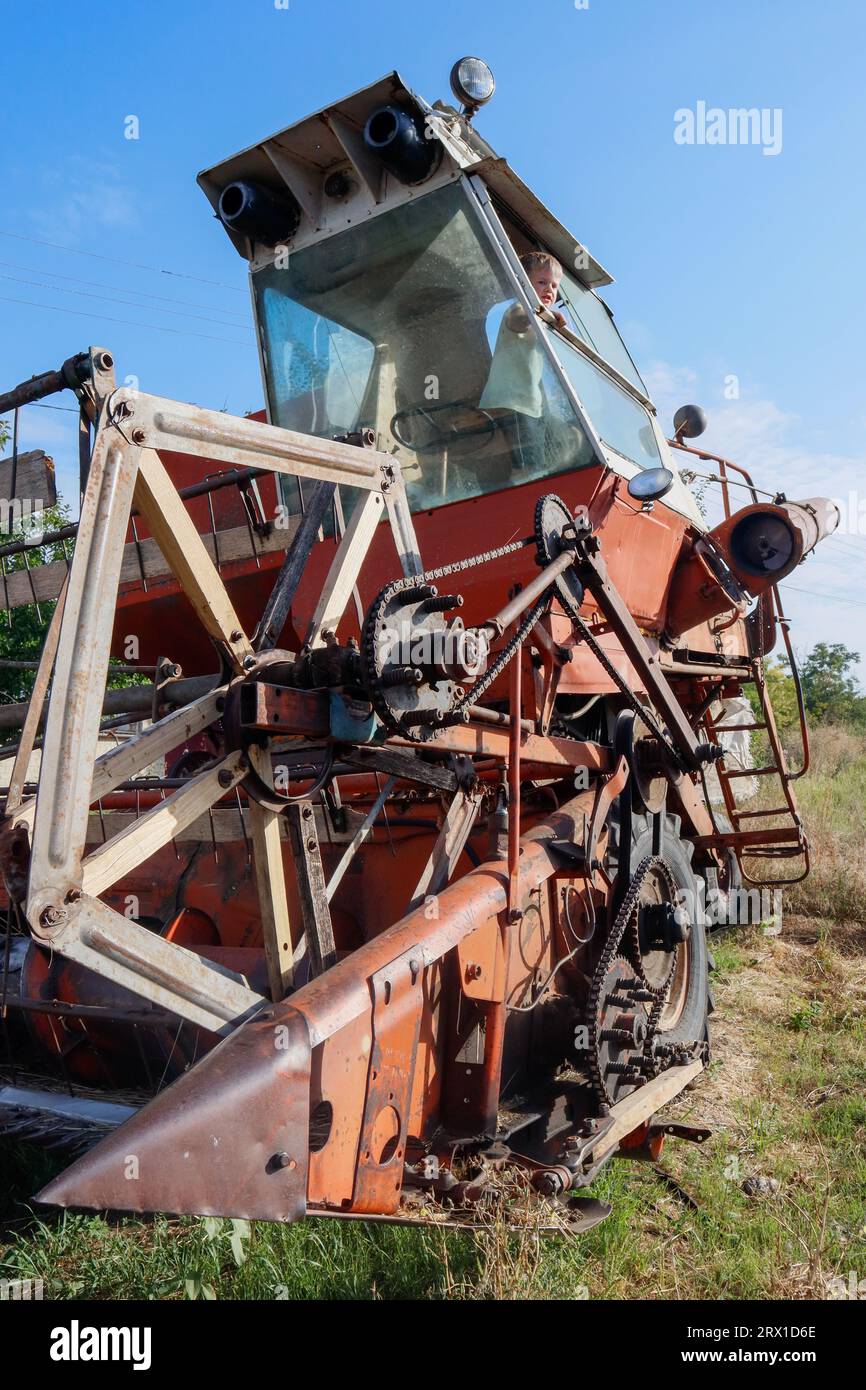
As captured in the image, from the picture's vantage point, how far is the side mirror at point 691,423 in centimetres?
632

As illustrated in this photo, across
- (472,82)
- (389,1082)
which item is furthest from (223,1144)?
(472,82)

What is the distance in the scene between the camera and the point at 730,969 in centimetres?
670

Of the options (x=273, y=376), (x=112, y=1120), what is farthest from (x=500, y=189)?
(x=112, y=1120)

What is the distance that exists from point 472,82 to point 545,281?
879 millimetres

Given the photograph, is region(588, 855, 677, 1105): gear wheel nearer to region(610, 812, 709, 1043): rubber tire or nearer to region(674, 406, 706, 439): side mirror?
region(610, 812, 709, 1043): rubber tire

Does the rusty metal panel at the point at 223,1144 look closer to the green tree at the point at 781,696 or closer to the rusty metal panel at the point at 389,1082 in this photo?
the rusty metal panel at the point at 389,1082

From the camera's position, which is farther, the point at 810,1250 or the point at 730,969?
the point at 730,969

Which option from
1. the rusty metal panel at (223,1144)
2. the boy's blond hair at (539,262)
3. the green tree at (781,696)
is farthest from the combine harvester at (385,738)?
the green tree at (781,696)

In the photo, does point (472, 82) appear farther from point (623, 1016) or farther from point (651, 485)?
point (623, 1016)

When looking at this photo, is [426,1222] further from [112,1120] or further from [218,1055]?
[112,1120]

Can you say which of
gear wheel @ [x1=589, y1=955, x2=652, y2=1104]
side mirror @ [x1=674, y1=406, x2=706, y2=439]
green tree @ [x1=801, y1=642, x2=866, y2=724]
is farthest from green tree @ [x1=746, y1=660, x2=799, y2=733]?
gear wheel @ [x1=589, y1=955, x2=652, y2=1104]

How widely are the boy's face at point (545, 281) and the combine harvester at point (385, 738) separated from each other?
1.2 inches

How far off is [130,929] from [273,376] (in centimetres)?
361

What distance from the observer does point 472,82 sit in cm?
466
